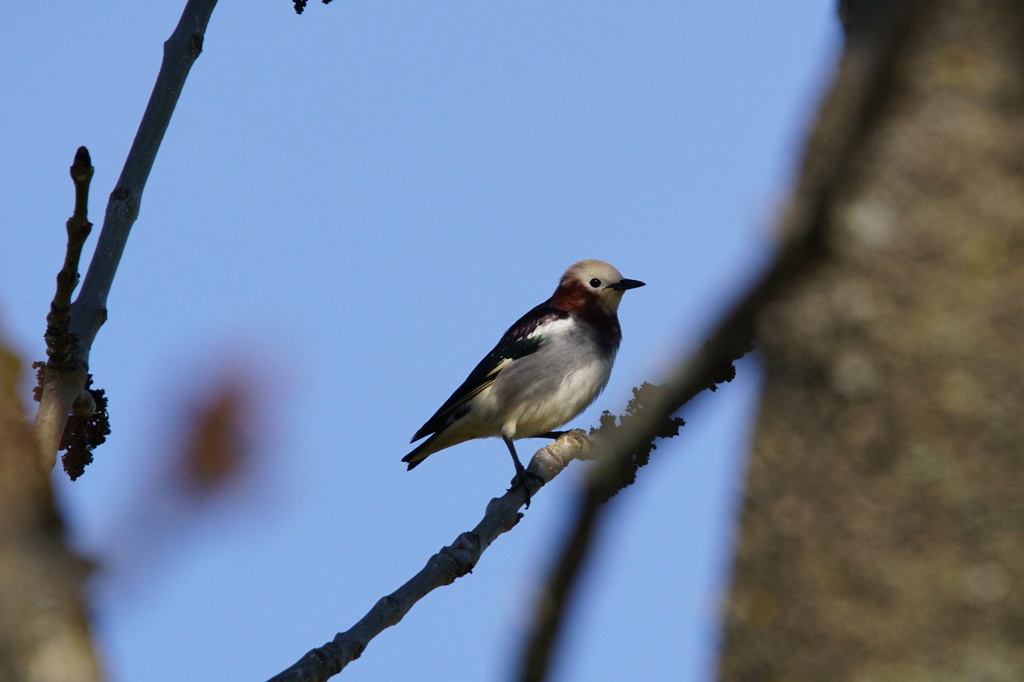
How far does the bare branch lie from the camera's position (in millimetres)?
3334

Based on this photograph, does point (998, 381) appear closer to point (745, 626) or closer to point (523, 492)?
point (745, 626)

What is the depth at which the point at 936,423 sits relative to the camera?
1655 millimetres

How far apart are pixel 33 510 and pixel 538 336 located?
7.44m

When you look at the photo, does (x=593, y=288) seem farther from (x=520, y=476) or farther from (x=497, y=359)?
(x=520, y=476)

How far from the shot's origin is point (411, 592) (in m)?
3.84

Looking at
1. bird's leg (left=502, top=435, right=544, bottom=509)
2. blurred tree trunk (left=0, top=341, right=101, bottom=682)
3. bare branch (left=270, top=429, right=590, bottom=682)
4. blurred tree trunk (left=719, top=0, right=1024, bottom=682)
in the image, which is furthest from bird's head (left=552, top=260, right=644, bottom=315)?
blurred tree trunk (left=0, top=341, right=101, bottom=682)

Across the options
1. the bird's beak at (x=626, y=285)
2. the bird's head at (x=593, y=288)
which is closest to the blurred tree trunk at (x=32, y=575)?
the bird's head at (x=593, y=288)

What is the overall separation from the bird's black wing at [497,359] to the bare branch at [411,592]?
2.84m

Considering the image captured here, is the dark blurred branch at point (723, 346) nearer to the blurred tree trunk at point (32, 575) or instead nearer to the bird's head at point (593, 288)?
the blurred tree trunk at point (32, 575)

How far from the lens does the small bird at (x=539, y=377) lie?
838 cm

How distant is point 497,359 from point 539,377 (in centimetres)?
63

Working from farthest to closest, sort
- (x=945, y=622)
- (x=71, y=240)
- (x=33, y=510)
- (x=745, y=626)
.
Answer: (x=71, y=240) < (x=745, y=626) < (x=945, y=622) < (x=33, y=510)

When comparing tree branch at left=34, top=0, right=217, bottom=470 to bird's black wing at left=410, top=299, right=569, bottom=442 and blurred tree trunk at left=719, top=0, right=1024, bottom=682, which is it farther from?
bird's black wing at left=410, top=299, right=569, bottom=442

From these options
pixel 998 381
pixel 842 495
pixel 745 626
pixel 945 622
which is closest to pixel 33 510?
pixel 745 626
